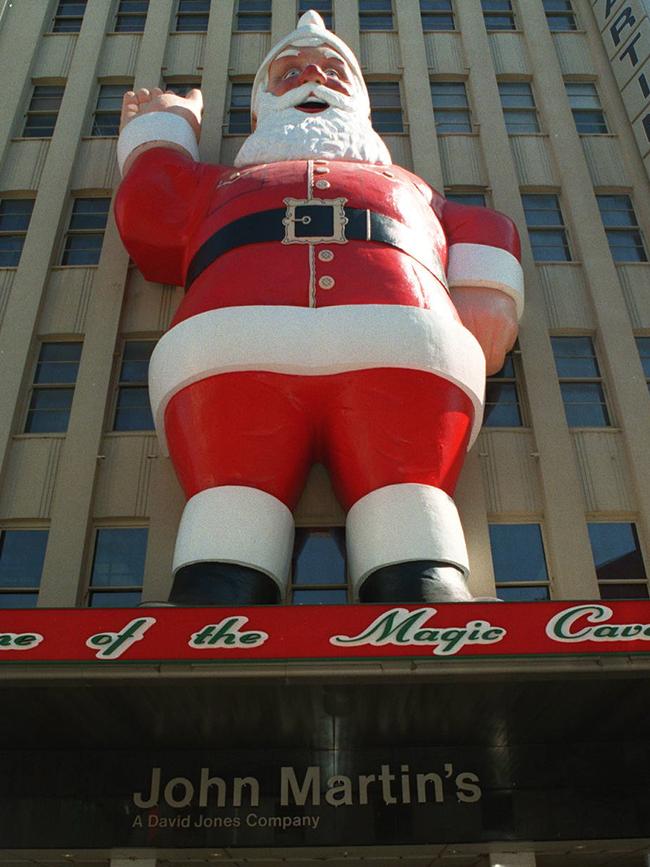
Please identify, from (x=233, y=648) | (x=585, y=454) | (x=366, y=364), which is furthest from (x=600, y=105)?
(x=233, y=648)

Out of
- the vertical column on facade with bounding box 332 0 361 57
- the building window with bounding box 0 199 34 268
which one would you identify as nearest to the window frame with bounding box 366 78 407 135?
the vertical column on facade with bounding box 332 0 361 57

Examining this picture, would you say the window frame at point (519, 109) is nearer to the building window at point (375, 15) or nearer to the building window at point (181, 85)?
the building window at point (375, 15)

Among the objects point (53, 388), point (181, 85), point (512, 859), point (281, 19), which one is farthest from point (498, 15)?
point (512, 859)

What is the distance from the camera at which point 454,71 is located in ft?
46.6

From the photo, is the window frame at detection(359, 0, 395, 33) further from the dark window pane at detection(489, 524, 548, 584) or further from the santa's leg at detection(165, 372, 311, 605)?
the santa's leg at detection(165, 372, 311, 605)

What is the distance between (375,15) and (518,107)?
3512mm

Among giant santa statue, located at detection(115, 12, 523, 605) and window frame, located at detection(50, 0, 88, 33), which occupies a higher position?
window frame, located at detection(50, 0, 88, 33)

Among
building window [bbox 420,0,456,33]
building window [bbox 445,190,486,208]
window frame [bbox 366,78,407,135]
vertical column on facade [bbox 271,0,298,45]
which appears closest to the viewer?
building window [bbox 445,190,486,208]

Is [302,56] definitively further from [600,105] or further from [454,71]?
[600,105]

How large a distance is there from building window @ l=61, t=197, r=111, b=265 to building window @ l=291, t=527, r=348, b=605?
5.26 m

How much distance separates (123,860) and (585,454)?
20.9 ft

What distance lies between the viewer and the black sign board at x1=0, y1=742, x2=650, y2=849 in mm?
7391

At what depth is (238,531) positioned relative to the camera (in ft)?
22.6

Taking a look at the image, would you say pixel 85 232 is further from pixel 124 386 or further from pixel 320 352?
pixel 320 352
